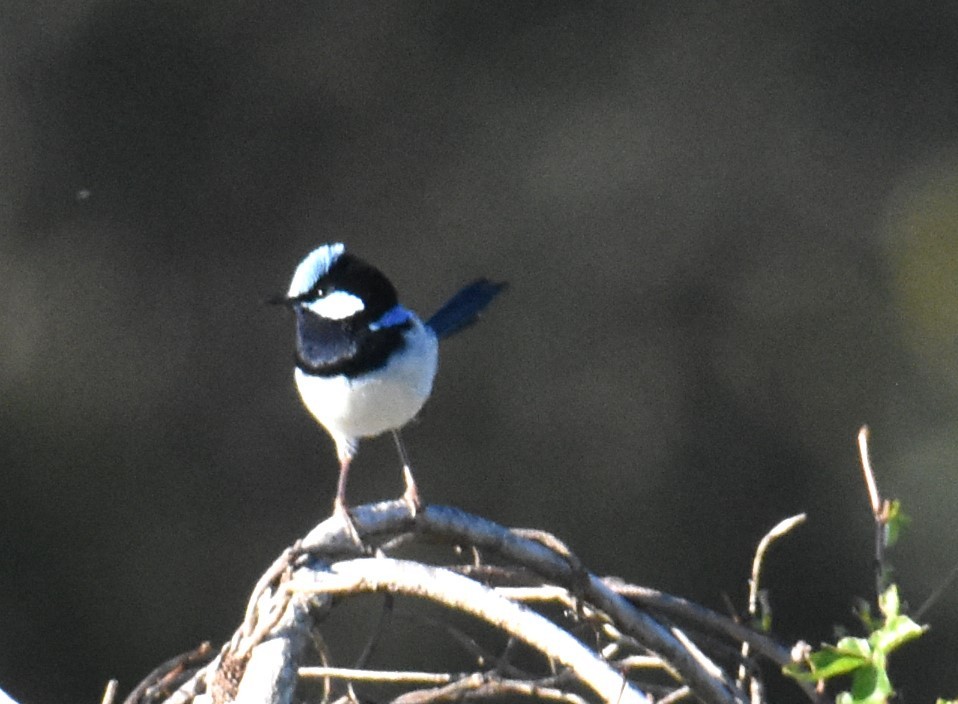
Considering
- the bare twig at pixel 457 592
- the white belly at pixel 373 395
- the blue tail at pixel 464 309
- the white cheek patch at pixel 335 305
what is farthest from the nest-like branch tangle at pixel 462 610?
the blue tail at pixel 464 309

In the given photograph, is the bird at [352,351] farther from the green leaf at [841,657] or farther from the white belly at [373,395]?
the green leaf at [841,657]

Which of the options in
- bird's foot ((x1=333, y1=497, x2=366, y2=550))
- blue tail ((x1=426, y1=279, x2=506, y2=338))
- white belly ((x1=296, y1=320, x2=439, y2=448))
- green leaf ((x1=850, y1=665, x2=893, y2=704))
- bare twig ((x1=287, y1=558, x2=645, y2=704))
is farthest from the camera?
blue tail ((x1=426, y1=279, x2=506, y2=338))

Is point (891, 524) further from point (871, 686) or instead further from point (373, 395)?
point (373, 395)

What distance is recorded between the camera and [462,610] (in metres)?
1.79

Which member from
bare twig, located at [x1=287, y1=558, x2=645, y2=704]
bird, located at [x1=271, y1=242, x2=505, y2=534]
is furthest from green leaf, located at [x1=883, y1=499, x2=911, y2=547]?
bird, located at [x1=271, y1=242, x2=505, y2=534]

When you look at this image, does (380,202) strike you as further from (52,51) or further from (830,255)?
(830,255)

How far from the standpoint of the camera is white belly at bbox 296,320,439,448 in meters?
2.52

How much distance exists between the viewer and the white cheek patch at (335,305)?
256 cm

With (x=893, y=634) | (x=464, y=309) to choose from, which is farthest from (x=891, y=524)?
(x=464, y=309)

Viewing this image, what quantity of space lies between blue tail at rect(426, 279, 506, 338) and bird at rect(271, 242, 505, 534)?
1.12 feet

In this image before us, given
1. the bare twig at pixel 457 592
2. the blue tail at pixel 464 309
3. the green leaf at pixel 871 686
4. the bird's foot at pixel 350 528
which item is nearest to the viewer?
the green leaf at pixel 871 686

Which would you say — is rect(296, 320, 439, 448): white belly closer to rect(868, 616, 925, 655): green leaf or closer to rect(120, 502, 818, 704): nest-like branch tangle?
rect(120, 502, 818, 704): nest-like branch tangle

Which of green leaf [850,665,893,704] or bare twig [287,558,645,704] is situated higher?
bare twig [287,558,645,704]

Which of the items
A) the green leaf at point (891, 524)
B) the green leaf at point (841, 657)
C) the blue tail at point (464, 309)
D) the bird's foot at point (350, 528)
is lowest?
the green leaf at point (841, 657)
